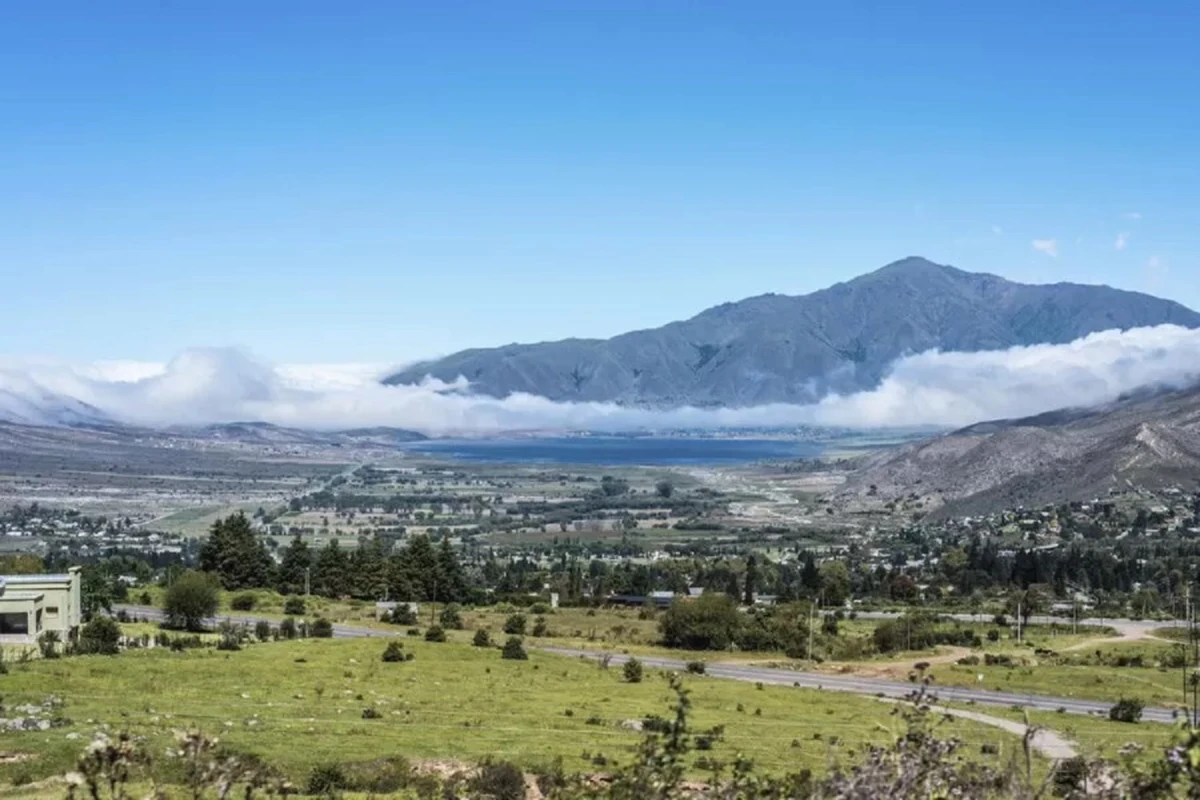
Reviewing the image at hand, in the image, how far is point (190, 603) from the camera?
5484 centimetres

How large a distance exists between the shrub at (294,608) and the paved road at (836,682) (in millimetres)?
2688

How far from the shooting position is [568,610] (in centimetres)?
8381

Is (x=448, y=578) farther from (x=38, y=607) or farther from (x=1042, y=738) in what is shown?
(x=1042, y=738)

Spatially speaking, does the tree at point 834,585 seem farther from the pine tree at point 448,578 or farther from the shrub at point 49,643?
the shrub at point 49,643

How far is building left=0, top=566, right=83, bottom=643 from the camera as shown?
159 ft

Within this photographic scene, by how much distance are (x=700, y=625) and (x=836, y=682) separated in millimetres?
13172

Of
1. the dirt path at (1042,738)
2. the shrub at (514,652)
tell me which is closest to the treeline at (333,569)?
the shrub at (514,652)

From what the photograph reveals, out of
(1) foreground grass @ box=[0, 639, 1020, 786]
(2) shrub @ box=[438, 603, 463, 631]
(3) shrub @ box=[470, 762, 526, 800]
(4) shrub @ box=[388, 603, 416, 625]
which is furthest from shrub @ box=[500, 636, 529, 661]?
(3) shrub @ box=[470, 762, 526, 800]

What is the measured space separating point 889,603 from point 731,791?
97.5 meters

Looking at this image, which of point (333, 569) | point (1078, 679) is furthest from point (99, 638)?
point (1078, 679)

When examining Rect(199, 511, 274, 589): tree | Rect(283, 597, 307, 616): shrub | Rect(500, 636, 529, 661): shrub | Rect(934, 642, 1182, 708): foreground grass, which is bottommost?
Rect(934, 642, 1182, 708): foreground grass

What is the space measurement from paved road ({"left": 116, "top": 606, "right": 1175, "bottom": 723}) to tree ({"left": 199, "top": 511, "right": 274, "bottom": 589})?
955cm

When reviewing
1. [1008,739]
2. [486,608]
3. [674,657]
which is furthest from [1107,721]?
[486,608]

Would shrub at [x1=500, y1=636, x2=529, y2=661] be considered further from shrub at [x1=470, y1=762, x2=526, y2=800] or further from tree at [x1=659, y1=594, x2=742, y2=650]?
shrub at [x1=470, y1=762, x2=526, y2=800]
